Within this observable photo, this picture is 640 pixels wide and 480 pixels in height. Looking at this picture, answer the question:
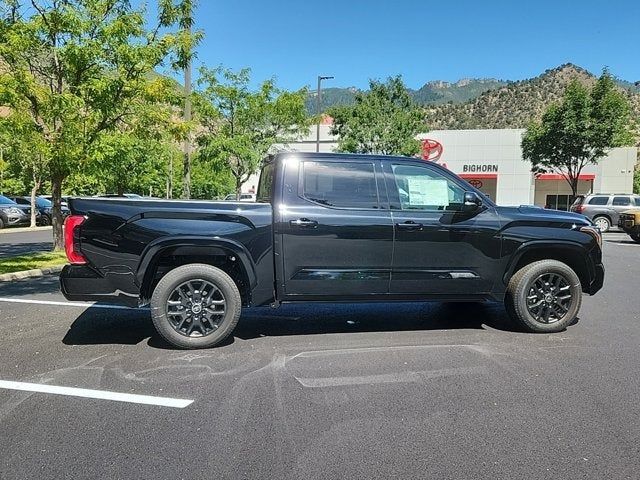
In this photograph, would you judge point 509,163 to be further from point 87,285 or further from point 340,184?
point 87,285

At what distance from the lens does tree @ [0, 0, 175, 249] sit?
9.45 metres

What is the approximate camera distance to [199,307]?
5.32 m

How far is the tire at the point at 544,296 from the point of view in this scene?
590 cm

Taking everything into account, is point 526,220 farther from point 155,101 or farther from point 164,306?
point 155,101

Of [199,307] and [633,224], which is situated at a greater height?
[633,224]

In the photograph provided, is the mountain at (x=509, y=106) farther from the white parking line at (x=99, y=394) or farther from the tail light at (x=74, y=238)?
the white parking line at (x=99, y=394)

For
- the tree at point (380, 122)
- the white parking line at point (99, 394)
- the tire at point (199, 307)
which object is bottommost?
the white parking line at point (99, 394)

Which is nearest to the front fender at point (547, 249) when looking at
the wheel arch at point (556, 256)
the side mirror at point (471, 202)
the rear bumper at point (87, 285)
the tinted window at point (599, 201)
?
the wheel arch at point (556, 256)

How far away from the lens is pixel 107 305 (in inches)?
283

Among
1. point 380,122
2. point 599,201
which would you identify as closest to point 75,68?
point 380,122

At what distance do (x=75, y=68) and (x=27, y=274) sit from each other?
398 centimetres

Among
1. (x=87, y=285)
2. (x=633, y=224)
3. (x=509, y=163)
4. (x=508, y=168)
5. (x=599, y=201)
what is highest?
(x=509, y=163)

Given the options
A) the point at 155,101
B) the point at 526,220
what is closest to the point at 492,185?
the point at 155,101

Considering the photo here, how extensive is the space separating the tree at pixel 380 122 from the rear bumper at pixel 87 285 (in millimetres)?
23955
